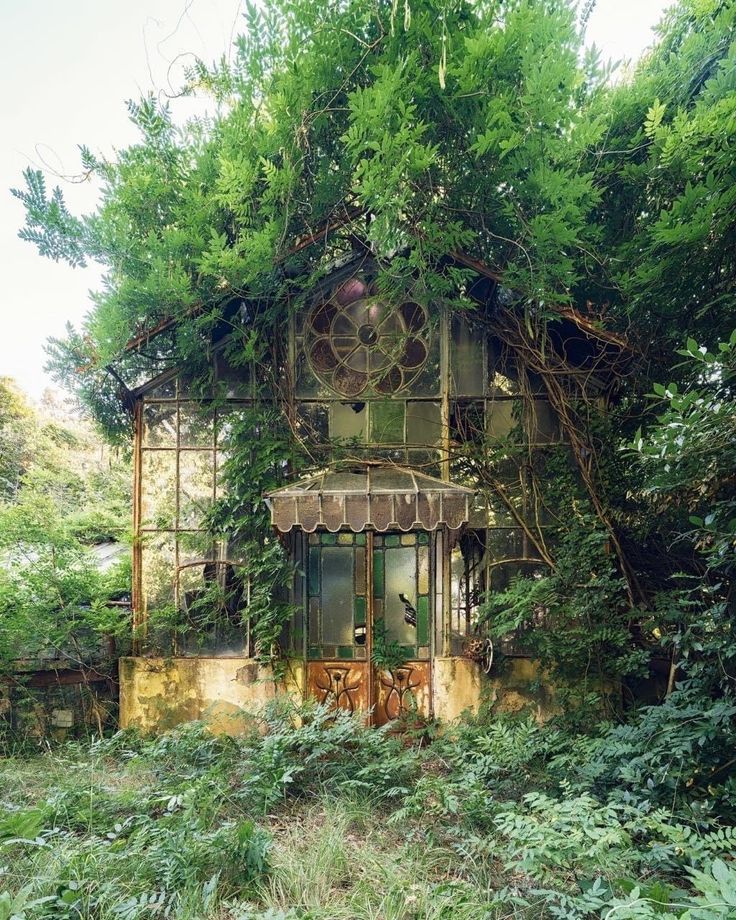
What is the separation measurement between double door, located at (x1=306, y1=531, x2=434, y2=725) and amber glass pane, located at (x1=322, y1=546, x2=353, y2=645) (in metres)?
0.01

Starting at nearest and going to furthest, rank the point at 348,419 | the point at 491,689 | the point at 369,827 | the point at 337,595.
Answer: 1. the point at 369,827
2. the point at 491,689
3. the point at 337,595
4. the point at 348,419

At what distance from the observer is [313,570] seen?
234 inches

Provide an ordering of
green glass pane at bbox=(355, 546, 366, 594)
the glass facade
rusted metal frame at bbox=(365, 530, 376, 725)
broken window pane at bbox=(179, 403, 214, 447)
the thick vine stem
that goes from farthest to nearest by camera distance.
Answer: broken window pane at bbox=(179, 403, 214, 447) → green glass pane at bbox=(355, 546, 366, 594) → the glass facade → rusted metal frame at bbox=(365, 530, 376, 725) → the thick vine stem

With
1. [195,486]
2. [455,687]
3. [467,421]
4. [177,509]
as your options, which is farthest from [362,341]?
[455,687]

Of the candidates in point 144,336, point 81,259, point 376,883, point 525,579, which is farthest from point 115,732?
point 81,259

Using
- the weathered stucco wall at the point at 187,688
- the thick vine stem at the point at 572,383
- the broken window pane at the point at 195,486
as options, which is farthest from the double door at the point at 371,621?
the thick vine stem at the point at 572,383

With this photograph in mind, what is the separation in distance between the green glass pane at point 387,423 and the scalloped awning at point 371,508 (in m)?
0.97

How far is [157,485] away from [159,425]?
70 centimetres

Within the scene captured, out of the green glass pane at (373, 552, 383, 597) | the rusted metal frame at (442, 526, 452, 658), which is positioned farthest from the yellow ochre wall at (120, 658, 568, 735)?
the green glass pane at (373, 552, 383, 597)

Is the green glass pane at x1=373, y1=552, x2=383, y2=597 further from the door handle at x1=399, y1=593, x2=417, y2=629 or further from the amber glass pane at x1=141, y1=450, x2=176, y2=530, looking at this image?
the amber glass pane at x1=141, y1=450, x2=176, y2=530

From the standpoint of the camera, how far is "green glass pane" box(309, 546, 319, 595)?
591 centimetres

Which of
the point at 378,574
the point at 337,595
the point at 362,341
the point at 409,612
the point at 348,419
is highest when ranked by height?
the point at 362,341

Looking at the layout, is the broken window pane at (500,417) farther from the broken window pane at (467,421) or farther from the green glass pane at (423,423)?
the green glass pane at (423,423)

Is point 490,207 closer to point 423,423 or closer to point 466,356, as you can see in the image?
point 466,356
